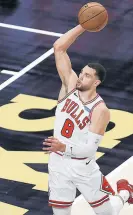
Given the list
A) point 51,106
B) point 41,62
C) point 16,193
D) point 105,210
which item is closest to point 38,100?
point 51,106

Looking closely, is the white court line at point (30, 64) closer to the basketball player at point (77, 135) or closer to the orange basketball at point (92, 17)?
the orange basketball at point (92, 17)

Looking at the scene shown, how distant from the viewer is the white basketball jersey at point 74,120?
15.1m

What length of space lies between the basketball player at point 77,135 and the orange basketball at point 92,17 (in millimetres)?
233

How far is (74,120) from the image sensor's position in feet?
49.4

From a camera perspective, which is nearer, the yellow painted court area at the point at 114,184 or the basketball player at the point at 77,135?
the basketball player at the point at 77,135

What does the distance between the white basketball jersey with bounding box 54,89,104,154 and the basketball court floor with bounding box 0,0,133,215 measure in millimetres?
2105

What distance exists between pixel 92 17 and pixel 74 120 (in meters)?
1.71

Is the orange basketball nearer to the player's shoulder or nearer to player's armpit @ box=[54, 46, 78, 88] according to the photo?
player's armpit @ box=[54, 46, 78, 88]

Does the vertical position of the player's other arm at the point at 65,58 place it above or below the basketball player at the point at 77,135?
above

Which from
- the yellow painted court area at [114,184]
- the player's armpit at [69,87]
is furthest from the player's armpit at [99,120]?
the yellow painted court area at [114,184]

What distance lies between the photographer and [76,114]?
15.1 m

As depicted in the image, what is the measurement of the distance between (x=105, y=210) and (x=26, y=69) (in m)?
6.79

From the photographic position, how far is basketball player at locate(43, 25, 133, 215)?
14962mm

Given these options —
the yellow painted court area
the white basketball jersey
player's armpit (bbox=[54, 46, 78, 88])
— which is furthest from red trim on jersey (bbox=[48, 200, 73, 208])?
player's armpit (bbox=[54, 46, 78, 88])
